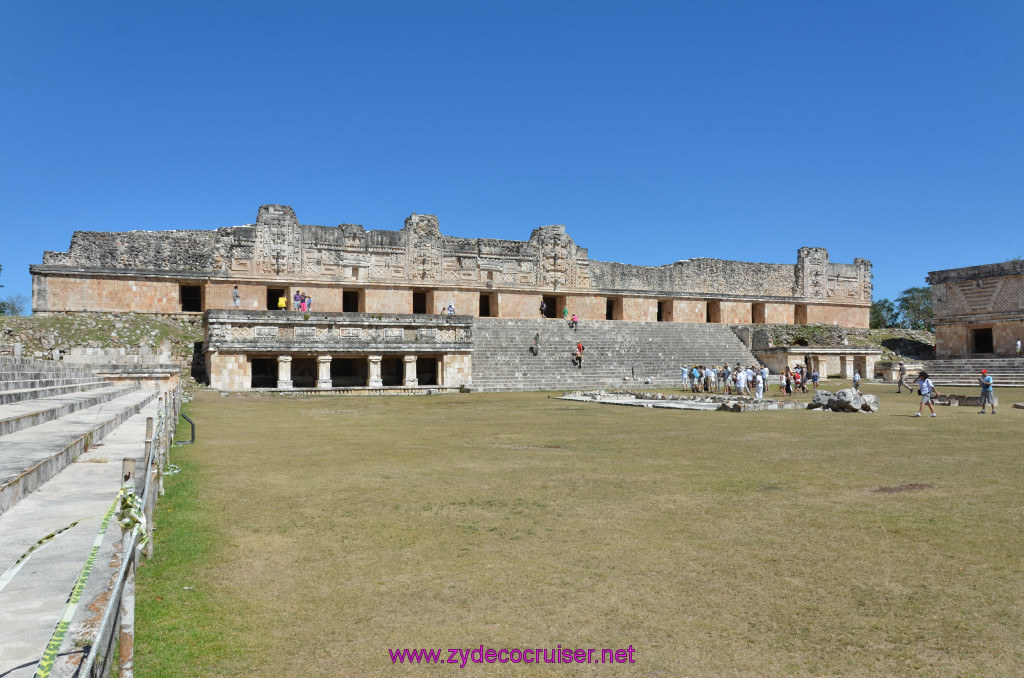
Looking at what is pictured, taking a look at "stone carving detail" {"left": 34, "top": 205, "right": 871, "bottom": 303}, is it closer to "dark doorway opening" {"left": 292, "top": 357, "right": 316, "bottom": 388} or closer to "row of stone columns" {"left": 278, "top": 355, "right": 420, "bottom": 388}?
"dark doorway opening" {"left": 292, "top": 357, "right": 316, "bottom": 388}

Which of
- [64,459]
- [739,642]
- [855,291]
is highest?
[855,291]

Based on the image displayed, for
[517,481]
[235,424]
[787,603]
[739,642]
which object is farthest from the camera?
[235,424]

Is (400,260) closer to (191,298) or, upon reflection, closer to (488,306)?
(488,306)

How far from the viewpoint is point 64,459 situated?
4.66m

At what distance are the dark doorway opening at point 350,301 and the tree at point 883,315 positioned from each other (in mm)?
46321

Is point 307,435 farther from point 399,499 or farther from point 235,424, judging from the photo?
point 399,499

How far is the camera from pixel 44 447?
15.0 ft

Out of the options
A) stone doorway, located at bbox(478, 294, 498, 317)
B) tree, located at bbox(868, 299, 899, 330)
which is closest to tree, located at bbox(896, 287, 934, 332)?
tree, located at bbox(868, 299, 899, 330)

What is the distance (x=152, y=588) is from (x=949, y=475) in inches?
256

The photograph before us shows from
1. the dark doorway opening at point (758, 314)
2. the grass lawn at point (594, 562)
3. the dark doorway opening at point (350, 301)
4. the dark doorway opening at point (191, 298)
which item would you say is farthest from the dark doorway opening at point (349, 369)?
the dark doorway opening at point (758, 314)

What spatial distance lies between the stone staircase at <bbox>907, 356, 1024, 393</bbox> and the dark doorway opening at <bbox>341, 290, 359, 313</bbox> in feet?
73.2

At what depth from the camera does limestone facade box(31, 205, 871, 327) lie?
25859 mm

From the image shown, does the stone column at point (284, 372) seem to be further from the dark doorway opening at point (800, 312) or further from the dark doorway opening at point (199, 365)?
the dark doorway opening at point (800, 312)

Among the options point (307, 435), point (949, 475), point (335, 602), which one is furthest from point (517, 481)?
point (307, 435)
